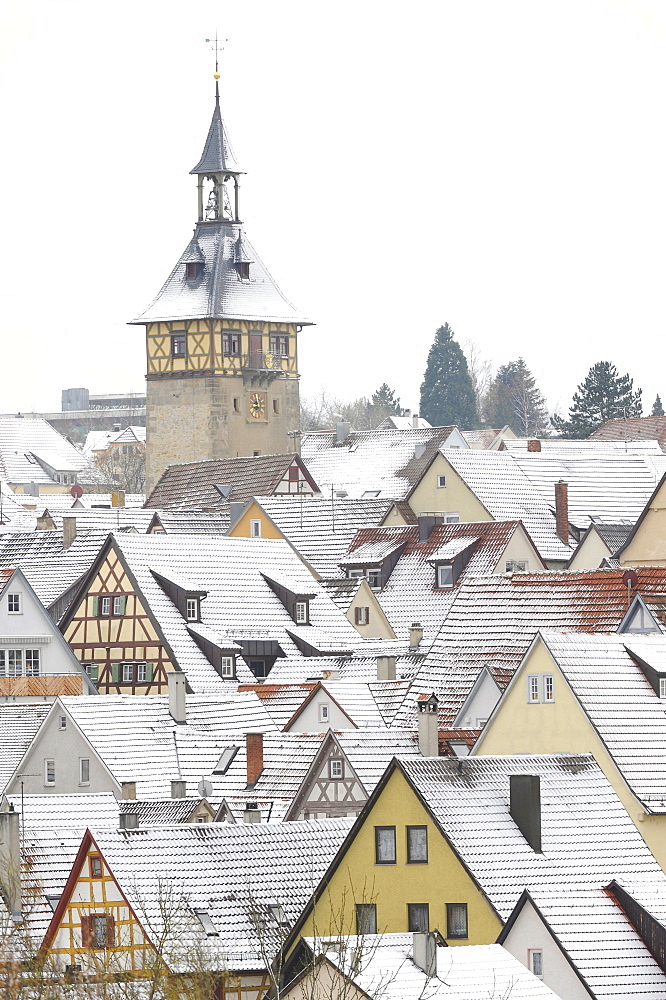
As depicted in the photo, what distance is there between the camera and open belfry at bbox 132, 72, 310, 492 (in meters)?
111

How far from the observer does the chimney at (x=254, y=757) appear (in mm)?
52375

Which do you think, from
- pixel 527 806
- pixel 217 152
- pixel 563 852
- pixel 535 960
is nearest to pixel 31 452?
pixel 217 152

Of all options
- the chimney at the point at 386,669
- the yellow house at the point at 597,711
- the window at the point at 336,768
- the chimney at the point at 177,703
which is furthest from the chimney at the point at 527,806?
the chimney at the point at 386,669

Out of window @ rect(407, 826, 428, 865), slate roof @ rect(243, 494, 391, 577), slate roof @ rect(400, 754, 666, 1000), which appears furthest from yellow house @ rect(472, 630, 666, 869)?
slate roof @ rect(243, 494, 391, 577)

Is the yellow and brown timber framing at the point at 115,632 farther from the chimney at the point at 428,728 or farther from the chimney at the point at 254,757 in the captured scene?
the chimney at the point at 428,728

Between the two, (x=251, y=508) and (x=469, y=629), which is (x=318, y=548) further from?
(x=469, y=629)

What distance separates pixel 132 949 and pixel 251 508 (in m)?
48.2

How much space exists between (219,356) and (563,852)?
235ft

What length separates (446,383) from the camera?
172500mm

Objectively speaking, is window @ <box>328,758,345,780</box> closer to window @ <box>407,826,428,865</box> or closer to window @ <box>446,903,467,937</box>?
window @ <box>407,826,428,865</box>

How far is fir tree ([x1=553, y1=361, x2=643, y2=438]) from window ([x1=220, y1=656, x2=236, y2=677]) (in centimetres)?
8222

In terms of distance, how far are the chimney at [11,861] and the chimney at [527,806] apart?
6.60 m

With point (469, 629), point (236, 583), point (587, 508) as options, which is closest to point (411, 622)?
point (236, 583)

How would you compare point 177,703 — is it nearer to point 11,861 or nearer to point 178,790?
point 178,790
